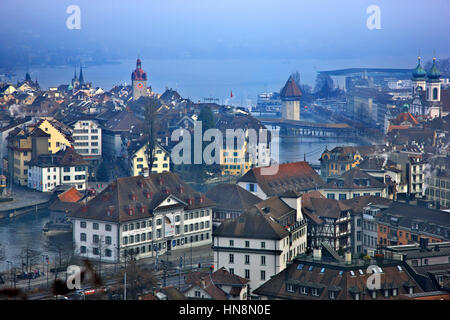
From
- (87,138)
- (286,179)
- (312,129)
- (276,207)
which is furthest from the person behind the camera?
(312,129)

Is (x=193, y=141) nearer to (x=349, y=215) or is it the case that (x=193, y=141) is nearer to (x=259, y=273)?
(x=349, y=215)

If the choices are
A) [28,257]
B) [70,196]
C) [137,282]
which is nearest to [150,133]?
[70,196]

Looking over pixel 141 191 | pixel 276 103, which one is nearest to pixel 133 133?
pixel 141 191

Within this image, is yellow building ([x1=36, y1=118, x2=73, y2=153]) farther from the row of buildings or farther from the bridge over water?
the bridge over water

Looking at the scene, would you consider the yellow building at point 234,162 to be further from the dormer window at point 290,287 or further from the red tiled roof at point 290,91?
the red tiled roof at point 290,91

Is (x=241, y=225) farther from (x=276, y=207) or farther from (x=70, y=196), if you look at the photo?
(x=70, y=196)

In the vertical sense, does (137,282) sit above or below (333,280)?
below

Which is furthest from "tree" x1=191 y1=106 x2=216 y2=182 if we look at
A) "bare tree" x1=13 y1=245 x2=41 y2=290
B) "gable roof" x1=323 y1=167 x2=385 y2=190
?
"bare tree" x1=13 y1=245 x2=41 y2=290
